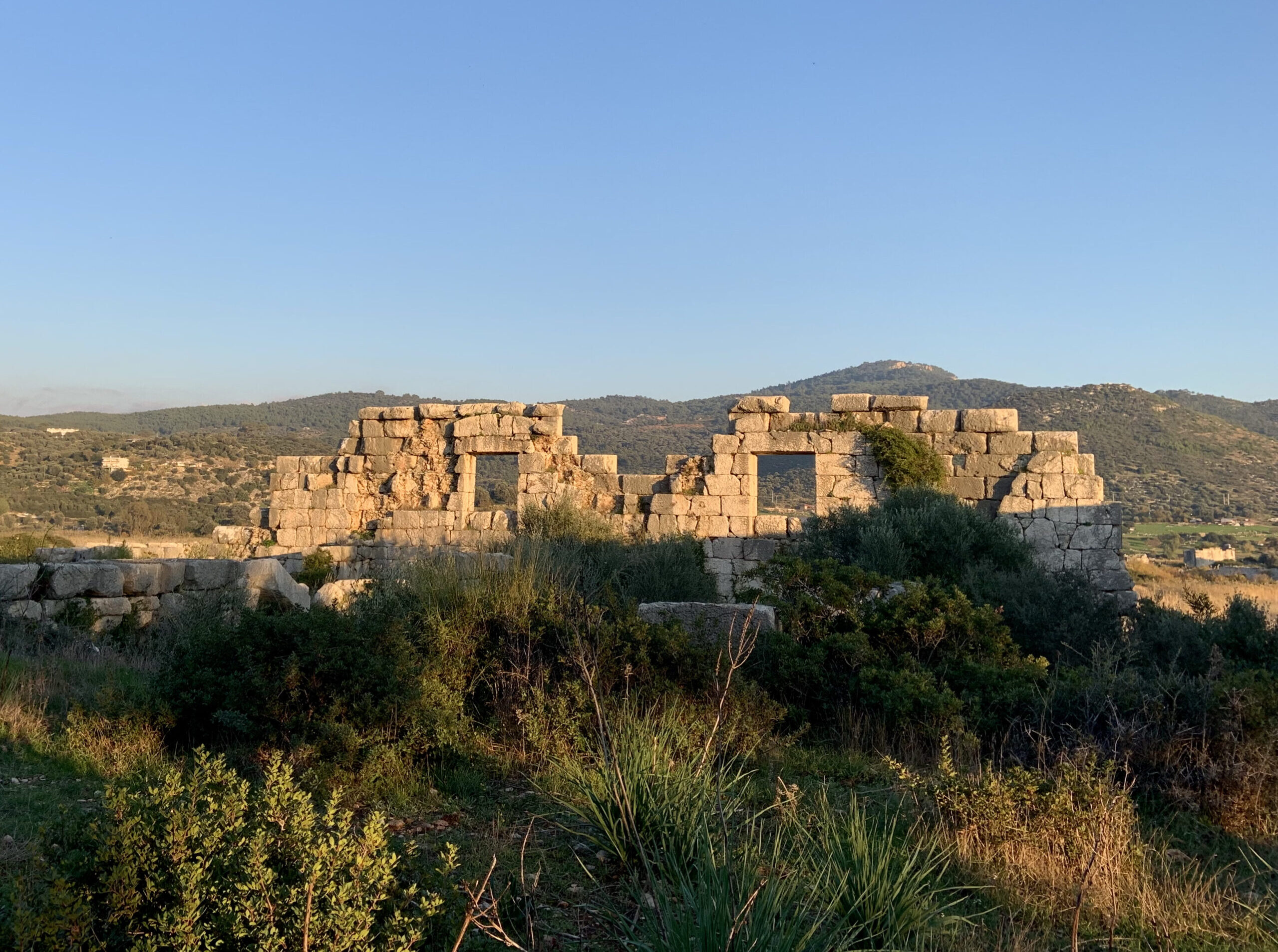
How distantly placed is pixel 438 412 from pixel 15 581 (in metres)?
8.77

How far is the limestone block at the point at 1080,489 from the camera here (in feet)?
46.9

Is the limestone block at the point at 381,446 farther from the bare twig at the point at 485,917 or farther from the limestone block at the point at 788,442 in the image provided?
the bare twig at the point at 485,917

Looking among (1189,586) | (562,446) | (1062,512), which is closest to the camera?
(1062,512)

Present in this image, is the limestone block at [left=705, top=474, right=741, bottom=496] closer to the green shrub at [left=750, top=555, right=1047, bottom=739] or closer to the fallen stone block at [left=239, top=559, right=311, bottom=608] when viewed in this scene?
the fallen stone block at [left=239, top=559, right=311, bottom=608]

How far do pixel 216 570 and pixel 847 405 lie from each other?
955cm

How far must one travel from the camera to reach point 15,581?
9.41 metres

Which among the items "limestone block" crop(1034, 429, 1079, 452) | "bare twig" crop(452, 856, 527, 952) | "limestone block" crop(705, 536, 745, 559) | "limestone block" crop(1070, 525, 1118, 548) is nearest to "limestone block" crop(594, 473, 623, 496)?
"limestone block" crop(705, 536, 745, 559)

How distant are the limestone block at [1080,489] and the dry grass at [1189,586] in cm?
196

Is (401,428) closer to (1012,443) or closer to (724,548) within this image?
(724,548)

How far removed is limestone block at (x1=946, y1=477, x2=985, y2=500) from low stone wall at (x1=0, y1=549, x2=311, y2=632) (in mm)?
9453

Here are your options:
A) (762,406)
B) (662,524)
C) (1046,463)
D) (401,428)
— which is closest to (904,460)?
(1046,463)

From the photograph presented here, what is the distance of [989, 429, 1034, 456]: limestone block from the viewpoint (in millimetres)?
14711

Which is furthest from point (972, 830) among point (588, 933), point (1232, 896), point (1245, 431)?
point (1245, 431)

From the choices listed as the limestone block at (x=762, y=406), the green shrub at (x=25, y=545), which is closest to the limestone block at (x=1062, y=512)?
the limestone block at (x=762, y=406)
